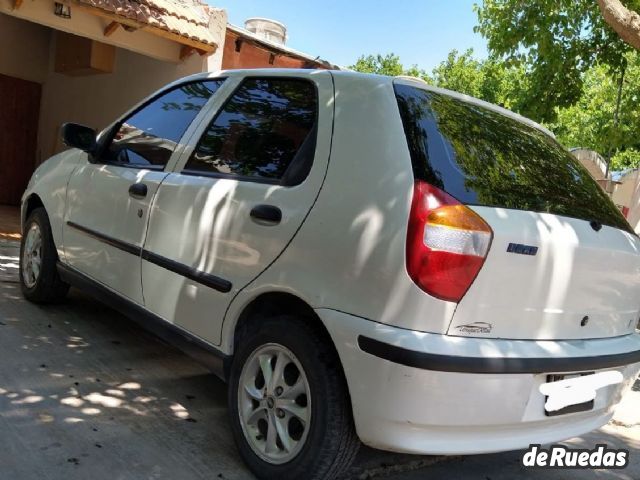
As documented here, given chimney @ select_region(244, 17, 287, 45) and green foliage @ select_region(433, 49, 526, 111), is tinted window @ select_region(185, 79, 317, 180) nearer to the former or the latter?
chimney @ select_region(244, 17, 287, 45)

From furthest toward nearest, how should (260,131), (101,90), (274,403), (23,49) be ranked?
1. (23,49)
2. (101,90)
3. (260,131)
4. (274,403)

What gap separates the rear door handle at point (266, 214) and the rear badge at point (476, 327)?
2.88 ft

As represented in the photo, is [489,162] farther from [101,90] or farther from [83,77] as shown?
[83,77]

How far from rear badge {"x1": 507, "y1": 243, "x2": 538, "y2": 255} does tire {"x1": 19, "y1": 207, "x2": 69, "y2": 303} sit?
3414mm

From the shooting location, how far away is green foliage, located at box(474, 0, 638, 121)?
8.69 meters

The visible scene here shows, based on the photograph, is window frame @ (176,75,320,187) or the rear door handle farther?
window frame @ (176,75,320,187)

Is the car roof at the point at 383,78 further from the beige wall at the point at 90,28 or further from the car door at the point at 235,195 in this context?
the beige wall at the point at 90,28

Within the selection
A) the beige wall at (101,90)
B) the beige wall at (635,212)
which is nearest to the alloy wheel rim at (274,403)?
the beige wall at (101,90)

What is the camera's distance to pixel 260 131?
9.67 feet

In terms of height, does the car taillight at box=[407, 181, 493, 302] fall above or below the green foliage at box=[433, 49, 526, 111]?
below

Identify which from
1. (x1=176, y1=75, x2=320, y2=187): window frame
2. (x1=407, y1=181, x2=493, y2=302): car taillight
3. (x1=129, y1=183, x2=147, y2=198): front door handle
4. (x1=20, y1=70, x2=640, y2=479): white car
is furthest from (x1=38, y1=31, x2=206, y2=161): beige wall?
(x1=407, y1=181, x2=493, y2=302): car taillight

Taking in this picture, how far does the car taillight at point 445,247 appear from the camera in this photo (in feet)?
6.91

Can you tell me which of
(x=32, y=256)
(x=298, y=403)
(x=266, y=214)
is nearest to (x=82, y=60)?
(x=32, y=256)

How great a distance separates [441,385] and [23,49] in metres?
11.5
